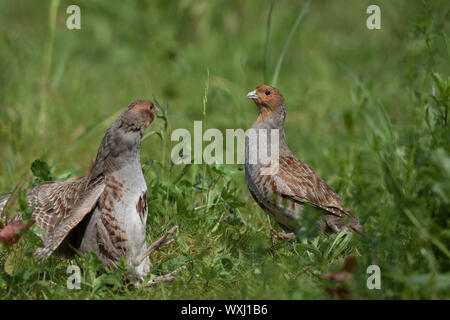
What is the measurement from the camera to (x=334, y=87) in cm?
816

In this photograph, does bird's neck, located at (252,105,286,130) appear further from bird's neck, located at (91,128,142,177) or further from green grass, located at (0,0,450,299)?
bird's neck, located at (91,128,142,177)

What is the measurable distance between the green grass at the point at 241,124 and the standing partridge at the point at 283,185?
0.21 meters

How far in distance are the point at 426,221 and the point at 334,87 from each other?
530cm

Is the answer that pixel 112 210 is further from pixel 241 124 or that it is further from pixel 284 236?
pixel 241 124

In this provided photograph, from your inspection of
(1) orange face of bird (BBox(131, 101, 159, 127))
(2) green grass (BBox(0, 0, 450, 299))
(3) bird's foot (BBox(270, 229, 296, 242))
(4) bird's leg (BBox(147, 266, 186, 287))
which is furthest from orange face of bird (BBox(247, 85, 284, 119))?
(4) bird's leg (BBox(147, 266, 186, 287))

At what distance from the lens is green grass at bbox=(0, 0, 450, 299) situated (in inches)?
128

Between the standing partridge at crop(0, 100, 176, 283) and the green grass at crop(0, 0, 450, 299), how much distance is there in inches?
5.2

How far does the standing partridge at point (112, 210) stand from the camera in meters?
3.44

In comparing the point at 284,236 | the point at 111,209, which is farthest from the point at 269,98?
the point at 111,209

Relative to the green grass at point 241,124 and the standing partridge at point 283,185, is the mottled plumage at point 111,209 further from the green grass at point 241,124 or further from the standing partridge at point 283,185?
the standing partridge at point 283,185

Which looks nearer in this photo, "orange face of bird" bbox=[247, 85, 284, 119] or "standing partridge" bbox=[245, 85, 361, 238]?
"standing partridge" bbox=[245, 85, 361, 238]

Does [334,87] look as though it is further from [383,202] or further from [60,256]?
[60,256]
